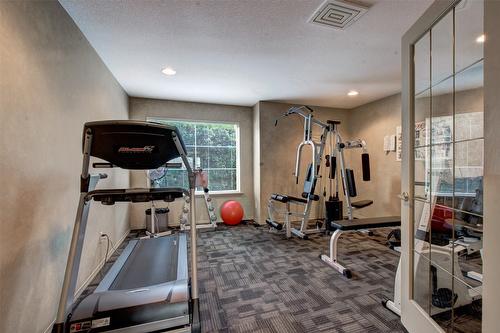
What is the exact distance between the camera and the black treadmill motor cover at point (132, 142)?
1.24 metres

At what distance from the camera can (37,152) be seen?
150cm

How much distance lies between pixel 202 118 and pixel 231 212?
191cm

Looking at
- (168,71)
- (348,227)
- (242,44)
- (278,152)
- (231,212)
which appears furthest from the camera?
(278,152)

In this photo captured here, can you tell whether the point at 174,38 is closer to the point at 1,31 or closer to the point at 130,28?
the point at 130,28

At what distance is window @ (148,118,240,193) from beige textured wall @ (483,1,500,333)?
13.2 ft

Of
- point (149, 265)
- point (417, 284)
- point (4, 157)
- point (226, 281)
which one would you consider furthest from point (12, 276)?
point (417, 284)

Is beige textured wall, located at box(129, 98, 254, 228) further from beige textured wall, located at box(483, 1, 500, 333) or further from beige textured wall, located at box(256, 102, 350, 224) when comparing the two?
beige textured wall, located at box(483, 1, 500, 333)

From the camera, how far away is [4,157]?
3.98 feet

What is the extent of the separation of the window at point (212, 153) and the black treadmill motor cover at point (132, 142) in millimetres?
3011

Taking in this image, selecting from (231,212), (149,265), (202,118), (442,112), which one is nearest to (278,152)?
(231,212)

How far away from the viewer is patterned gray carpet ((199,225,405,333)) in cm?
174

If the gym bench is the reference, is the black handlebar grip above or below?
Answer: above

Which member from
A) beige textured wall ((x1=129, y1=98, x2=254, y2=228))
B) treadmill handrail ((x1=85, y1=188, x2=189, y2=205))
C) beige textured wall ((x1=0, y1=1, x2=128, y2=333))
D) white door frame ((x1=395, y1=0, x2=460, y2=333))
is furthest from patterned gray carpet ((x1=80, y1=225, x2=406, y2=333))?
treadmill handrail ((x1=85, y1=188, x2=189, y2=205))

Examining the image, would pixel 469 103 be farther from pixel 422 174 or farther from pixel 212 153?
pixel 212 153
